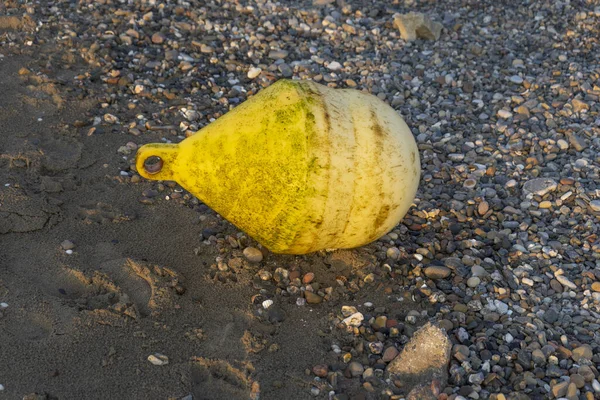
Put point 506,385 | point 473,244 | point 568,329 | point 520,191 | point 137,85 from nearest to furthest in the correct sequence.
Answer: point 506,385 → point 568,329 → point 473,244 → point 520,191 → point 137,85

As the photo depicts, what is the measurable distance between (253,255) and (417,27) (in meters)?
3.97

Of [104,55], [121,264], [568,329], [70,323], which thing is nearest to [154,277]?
[121,264]

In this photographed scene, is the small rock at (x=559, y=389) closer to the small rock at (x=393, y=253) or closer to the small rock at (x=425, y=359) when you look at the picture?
the small rock at (x=425, y=359)

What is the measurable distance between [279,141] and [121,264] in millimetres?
1362

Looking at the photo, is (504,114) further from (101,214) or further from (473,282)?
(101,214)

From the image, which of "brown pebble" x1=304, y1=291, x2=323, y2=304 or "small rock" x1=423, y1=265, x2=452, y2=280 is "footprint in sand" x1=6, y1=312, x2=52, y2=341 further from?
"small rock" x1=423, y1=265, x2=452, y2=280

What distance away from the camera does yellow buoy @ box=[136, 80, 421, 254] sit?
428 centimetres

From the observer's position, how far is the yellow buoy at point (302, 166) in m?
4.28

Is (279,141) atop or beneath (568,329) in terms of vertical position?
atop

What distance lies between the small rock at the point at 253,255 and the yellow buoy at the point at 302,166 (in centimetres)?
31

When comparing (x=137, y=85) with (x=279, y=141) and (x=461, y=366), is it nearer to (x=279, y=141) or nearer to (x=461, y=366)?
(x=279, y=141)

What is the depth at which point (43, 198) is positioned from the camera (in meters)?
5.23

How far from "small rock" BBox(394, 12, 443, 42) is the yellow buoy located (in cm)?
346

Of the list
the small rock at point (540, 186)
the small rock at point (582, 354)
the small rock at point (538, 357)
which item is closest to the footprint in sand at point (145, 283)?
the small rock at point (538, 357)
